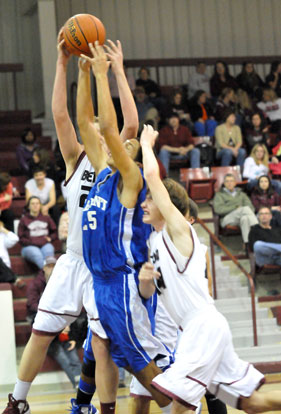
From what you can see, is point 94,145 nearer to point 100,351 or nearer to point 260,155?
point 100,351

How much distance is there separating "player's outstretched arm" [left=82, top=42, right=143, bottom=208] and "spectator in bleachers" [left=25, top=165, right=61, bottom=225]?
6.13 meters

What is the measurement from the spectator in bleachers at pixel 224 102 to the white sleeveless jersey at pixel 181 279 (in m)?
9.80

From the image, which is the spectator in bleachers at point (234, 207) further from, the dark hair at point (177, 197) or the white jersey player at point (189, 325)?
the white jersey player at point (189, 325)

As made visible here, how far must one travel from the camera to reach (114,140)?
14.0 ft

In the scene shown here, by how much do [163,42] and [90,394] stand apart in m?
12.6

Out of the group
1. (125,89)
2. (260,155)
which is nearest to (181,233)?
(125,89)

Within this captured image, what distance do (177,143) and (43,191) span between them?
2.91 m

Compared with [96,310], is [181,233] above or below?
above

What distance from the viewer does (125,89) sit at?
4.73 metres

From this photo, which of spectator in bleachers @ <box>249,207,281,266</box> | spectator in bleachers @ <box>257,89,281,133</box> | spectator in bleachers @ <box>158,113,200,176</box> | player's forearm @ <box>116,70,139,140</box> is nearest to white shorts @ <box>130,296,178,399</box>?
player's forearm @ <box>116,70,139,140</box>

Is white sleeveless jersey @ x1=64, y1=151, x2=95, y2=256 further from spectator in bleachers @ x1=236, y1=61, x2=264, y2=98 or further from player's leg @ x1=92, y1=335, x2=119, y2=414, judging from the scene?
spectator in bleachers @ x1=236, y1=61, x2=264, y2=98

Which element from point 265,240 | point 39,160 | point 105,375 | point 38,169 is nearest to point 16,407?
point 105,375

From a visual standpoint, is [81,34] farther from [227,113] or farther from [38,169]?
[227,113]

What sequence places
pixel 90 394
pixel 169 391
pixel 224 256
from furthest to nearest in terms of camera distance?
pixel 224 256
pixel 90 394
pixel 169 391
